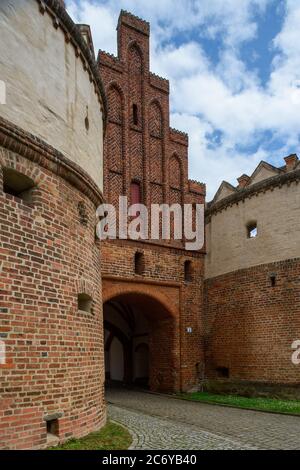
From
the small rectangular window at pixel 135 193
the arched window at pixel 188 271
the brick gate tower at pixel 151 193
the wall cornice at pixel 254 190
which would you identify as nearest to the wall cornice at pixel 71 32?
the brick gate tower at pixel 151 193

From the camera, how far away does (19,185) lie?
730 cm

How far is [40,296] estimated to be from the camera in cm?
701

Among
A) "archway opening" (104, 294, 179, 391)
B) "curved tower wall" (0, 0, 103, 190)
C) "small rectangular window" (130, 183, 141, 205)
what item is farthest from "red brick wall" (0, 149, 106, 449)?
"archway opening" (104, 294, 179, 391)

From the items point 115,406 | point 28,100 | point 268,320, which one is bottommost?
point 115,406

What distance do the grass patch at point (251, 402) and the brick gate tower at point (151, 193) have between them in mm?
1169

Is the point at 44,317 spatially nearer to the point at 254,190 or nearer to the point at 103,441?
the point at 103,441

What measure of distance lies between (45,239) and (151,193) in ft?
31.9

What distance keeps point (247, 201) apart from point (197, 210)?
7.23 feet

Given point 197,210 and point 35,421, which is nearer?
point 35,421

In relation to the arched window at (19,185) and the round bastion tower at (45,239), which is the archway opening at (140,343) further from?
the arched window at (19,185)

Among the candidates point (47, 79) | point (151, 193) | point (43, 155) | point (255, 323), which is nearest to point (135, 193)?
point (151, 193)

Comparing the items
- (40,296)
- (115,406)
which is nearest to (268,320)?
(115,406)

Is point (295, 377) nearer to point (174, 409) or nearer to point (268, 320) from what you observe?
point (268, 320)

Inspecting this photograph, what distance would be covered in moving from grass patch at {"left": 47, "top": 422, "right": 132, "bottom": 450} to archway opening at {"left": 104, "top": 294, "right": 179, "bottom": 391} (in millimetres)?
7787
